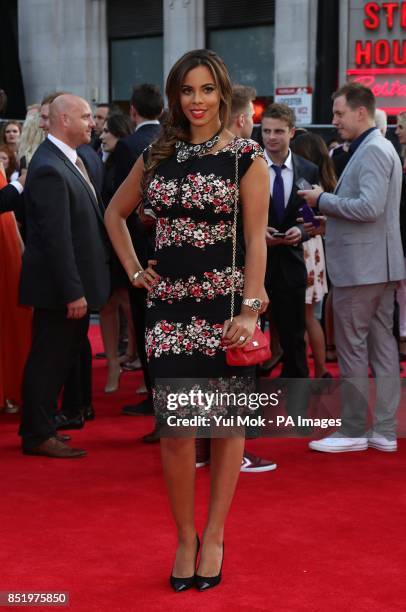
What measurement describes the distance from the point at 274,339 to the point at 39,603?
485cm

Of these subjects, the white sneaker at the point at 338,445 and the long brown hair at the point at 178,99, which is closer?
the long brown hair at the point at 178,99

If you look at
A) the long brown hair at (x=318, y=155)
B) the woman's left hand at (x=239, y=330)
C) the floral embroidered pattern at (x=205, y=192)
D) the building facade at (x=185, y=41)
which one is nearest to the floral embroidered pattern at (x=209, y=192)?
the floral embroidered pattern at (x=205, y=192)

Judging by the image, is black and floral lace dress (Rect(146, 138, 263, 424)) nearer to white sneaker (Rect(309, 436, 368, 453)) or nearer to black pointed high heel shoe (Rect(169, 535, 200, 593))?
black pointed high heel shoe (Rect(169, 535, 200, 593))

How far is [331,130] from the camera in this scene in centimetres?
1051

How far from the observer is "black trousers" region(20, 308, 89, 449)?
218 inches

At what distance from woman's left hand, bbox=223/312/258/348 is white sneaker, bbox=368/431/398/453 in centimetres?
245

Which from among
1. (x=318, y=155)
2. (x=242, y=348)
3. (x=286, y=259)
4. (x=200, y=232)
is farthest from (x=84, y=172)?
(x=242, y=348)

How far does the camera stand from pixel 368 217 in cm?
539

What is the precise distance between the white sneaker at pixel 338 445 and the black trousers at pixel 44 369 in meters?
1.42

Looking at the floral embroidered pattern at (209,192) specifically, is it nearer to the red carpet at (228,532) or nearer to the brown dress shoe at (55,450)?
the red carpet at (228,532)

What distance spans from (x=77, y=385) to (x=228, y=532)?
2.27 meters

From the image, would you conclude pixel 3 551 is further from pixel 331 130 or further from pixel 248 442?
pixel 331 130

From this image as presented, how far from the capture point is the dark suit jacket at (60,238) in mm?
5336

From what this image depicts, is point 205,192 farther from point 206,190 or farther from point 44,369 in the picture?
point 44,369
